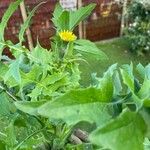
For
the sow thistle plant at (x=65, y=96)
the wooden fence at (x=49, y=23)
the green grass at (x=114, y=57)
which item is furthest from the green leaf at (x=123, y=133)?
the wooden fence at (x=49, y=23)

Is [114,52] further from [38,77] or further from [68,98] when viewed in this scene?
[68,98]

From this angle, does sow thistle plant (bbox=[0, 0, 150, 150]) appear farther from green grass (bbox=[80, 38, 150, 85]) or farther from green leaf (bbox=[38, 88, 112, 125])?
green grass (bbox=[80, 38, 150, 85])

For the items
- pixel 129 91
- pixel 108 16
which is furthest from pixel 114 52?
pixel 129 91

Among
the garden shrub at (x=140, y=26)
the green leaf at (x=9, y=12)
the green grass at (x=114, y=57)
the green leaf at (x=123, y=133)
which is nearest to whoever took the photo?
the green leaf at (x=123, y=133)

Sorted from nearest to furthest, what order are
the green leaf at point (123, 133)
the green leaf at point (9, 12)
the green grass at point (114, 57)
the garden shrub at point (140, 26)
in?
the green leaf at point (123, 133) < the green leaf at point (9, 12) < the green grass at point (114, 57) < the garden shrub at point (140, 26)

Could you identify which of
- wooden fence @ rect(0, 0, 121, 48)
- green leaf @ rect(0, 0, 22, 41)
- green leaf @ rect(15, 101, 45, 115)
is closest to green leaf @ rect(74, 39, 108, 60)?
green leaf @ rect(0, 0, 22, 41)

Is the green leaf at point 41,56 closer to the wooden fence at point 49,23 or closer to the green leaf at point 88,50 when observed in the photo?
the green leaf at point 88,50
